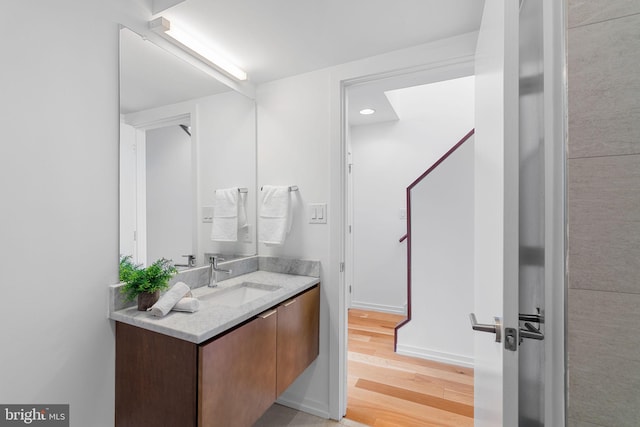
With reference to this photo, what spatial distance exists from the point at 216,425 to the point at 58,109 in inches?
50.2

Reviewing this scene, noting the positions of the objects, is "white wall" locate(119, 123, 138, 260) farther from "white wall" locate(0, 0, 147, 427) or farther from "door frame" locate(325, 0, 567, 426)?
"door frame" locate(325, 0, 567, 426)

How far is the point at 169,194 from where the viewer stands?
1.50m

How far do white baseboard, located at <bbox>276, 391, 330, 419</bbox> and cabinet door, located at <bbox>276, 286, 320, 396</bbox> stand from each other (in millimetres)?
311

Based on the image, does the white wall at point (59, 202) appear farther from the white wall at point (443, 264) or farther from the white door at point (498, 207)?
the white wall at point (443, 264)

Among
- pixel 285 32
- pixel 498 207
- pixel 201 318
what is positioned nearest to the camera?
pixel 498 207

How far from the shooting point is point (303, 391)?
173cm

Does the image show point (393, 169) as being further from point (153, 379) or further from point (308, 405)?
point (153, 379)

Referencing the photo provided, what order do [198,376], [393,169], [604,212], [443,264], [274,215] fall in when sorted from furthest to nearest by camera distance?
[393,169] < [443,264] < [274,215] < [198,376] < [604,212]

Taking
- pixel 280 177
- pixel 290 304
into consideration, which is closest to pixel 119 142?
pixel 280 177

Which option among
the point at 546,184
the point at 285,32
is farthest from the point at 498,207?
the point at 285,32

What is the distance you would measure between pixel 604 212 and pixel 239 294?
157 cm

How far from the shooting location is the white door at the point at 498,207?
0.68 metres

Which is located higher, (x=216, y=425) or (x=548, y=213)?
(x=548, y=213)

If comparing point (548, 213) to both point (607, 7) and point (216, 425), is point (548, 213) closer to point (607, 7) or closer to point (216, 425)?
point (607, 7)
